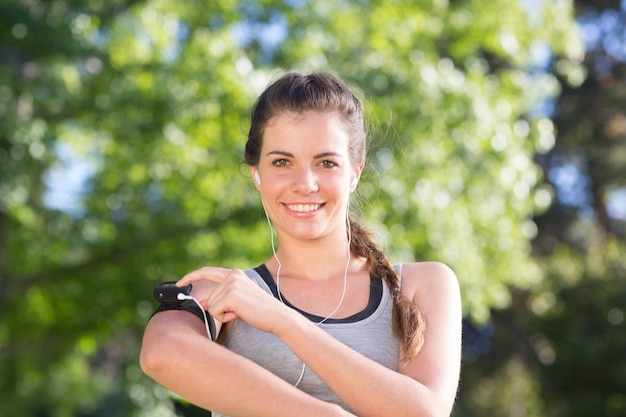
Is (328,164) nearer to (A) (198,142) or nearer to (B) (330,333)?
(B) (330,333)

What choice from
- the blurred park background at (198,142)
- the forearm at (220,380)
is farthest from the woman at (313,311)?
the blurred park background at (198,142)

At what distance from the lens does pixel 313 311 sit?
93.7 inches

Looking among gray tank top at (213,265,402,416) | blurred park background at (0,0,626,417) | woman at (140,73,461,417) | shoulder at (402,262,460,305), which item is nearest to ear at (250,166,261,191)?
woman at (140,73,461,417)

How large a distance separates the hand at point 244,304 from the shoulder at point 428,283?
434 millimetres

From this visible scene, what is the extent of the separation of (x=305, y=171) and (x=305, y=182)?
0.10ft

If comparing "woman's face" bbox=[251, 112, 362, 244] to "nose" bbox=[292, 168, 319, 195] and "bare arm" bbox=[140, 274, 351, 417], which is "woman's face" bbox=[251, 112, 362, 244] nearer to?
"nose" bbox=[292, 168, 319, 195]

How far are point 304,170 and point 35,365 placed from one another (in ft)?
39.2

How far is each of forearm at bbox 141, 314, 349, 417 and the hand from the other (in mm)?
82

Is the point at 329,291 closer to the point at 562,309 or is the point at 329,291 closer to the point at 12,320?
the point at 12,320

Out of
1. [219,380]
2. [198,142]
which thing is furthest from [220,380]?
[198,142]

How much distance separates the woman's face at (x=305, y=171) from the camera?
2.35m

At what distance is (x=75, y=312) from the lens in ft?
39.9

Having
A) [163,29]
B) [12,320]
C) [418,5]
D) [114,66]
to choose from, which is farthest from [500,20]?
[12,320]

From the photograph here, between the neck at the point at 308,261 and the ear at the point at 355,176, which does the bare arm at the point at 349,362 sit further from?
the ear at the point at 355,176
